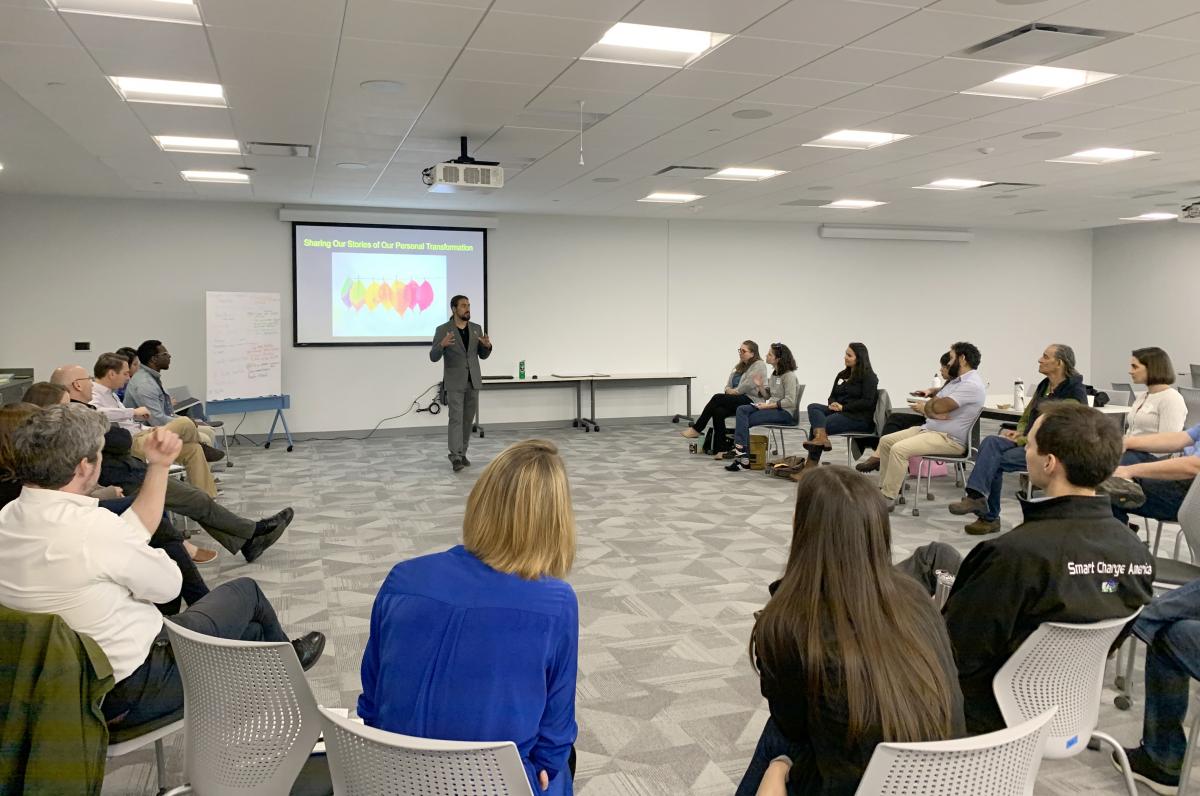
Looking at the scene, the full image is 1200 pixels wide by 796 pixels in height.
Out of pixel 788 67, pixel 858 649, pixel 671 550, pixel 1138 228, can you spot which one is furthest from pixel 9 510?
pixel 1138 228

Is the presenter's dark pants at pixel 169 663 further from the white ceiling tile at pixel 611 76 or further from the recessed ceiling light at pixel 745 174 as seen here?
the recessed ceiling light at pixel 745 174

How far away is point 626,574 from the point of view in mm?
5082

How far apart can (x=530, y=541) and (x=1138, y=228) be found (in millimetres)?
15284

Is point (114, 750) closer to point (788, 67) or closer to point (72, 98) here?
point (788, 67)

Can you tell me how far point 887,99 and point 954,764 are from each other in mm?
5106

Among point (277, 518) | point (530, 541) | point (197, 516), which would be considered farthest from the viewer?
point (277, 518)

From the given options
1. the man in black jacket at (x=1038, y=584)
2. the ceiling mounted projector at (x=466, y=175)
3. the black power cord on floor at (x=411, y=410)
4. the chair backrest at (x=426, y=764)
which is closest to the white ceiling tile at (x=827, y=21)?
the man in black jacket at (x=1038, y=584)

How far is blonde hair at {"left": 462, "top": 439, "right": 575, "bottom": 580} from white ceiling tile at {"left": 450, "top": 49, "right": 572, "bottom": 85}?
3413mm

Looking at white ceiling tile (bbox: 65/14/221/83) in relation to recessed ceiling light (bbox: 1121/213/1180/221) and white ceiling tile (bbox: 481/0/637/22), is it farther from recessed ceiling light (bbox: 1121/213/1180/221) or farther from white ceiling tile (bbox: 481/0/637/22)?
recessed ceiling light (bbox: 1121/213/1180/221)

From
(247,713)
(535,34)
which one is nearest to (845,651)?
(247,713)

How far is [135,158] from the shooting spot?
7.65 metres

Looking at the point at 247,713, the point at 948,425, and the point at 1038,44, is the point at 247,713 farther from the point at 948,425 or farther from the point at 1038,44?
the point at 948,425

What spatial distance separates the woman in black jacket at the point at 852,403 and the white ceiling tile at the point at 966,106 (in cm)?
234

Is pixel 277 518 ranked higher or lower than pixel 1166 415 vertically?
lower
